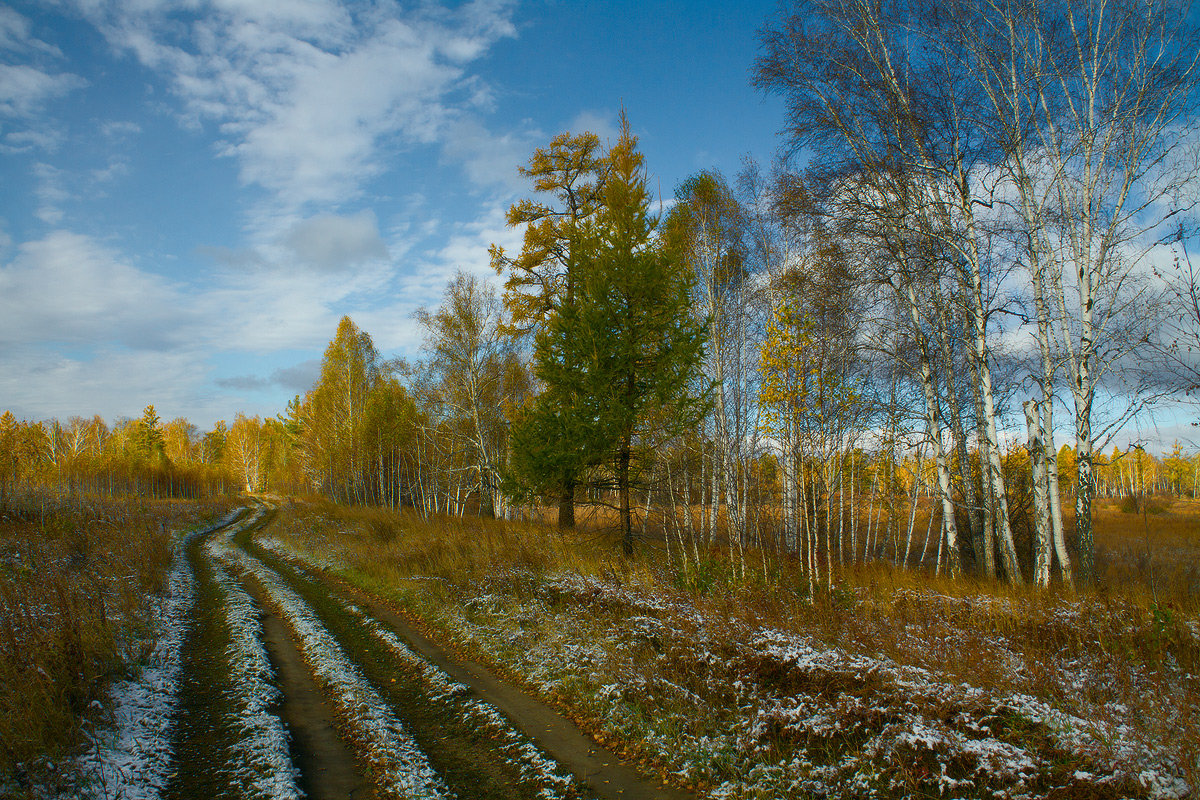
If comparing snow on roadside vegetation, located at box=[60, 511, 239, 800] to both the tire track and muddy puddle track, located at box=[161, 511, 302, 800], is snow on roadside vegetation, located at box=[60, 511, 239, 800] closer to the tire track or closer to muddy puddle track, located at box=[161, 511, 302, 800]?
muddy puddle track, located at box=[161, 511, 302, 800]

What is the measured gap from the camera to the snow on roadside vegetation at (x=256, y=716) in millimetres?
4250

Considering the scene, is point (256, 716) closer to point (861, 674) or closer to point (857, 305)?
point (861, 674)

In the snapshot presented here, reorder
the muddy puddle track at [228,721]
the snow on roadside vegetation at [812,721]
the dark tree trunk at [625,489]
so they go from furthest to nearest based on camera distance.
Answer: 1. the dark tree trunk at [625,489]
2. the muddy puddle track at [228,721]
3. the snow on roadside vegetation at [812,721]

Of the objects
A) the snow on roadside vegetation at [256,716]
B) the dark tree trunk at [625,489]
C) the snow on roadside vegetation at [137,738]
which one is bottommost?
the snow on roadside vegetation at [256,716]

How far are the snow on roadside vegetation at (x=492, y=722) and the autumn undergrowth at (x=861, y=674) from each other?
789 mm

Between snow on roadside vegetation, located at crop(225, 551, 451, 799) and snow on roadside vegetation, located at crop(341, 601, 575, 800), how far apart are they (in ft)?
2.11

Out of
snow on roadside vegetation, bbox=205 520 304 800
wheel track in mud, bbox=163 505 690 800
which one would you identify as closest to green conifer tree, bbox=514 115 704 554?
wheel track in mud, bbox=163 505 690 800

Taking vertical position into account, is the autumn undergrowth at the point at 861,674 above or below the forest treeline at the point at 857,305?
below

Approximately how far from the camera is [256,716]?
539 cm

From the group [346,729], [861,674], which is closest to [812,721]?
[861,674]

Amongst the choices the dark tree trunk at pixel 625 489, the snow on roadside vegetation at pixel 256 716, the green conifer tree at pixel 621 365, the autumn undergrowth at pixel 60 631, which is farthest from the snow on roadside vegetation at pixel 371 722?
the dark tree trunk at pixel 625 489

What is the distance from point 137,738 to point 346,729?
183cm

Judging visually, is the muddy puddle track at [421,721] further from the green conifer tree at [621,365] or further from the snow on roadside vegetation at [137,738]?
the green conifer tree at [621,365]

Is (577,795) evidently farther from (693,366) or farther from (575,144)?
(575,144)
